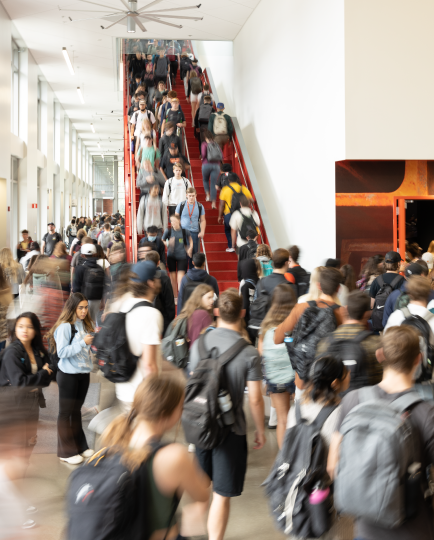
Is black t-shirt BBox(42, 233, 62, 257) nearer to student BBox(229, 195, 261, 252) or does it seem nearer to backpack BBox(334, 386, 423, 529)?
student BBox(229, 195, 261, 252)

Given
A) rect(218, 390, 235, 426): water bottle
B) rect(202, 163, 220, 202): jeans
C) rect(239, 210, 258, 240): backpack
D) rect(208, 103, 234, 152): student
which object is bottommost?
rect(218, 390, 235, 426): water bottle

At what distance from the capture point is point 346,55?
28.0 ft

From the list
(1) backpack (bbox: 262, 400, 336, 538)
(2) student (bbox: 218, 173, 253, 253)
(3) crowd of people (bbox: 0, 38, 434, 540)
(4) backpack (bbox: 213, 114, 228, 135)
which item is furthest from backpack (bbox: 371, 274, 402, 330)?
(4) backpack (bbox: 213, 114, 228, 135)

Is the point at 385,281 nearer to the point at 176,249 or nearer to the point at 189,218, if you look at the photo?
the point at 176,249

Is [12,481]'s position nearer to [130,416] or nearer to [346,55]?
[130,416]

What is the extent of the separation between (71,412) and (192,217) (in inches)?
205

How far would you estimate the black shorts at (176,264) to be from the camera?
908cm

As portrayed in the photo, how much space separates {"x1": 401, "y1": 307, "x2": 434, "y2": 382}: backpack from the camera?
3826 millimetres

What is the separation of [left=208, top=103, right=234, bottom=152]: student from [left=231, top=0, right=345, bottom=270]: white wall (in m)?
0.65

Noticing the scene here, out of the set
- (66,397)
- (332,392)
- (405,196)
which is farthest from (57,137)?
(332,392)

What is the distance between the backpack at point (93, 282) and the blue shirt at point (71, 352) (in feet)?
9.76

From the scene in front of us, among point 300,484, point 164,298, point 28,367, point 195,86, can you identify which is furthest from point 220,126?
point 300,484

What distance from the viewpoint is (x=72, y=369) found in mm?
4664

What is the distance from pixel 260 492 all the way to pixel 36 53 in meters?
19.0
